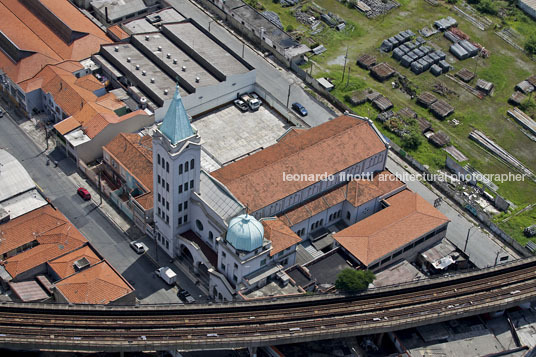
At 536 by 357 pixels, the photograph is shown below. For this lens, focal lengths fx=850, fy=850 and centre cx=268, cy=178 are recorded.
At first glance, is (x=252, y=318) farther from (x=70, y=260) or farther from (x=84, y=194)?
(x=84, y=194)

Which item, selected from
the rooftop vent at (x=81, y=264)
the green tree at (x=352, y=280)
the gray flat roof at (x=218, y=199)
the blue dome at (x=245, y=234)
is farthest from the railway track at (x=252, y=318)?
the gray flat roof at (x=218, y=199)

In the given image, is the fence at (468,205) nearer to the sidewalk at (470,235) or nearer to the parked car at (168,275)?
the sidewalk at (470,235)

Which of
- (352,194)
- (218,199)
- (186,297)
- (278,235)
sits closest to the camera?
(278,235)

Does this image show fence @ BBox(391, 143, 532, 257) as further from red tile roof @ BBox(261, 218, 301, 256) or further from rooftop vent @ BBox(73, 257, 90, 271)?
rooftop vent @ BBox(73, 257, 90, 271)

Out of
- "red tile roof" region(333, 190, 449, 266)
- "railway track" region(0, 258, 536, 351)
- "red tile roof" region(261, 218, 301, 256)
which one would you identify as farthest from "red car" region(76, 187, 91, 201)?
"red tile roof" region(333, 190, 449, 266)

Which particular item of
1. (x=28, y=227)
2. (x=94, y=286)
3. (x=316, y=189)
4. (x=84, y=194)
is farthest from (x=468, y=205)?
(x=28, y=227)
